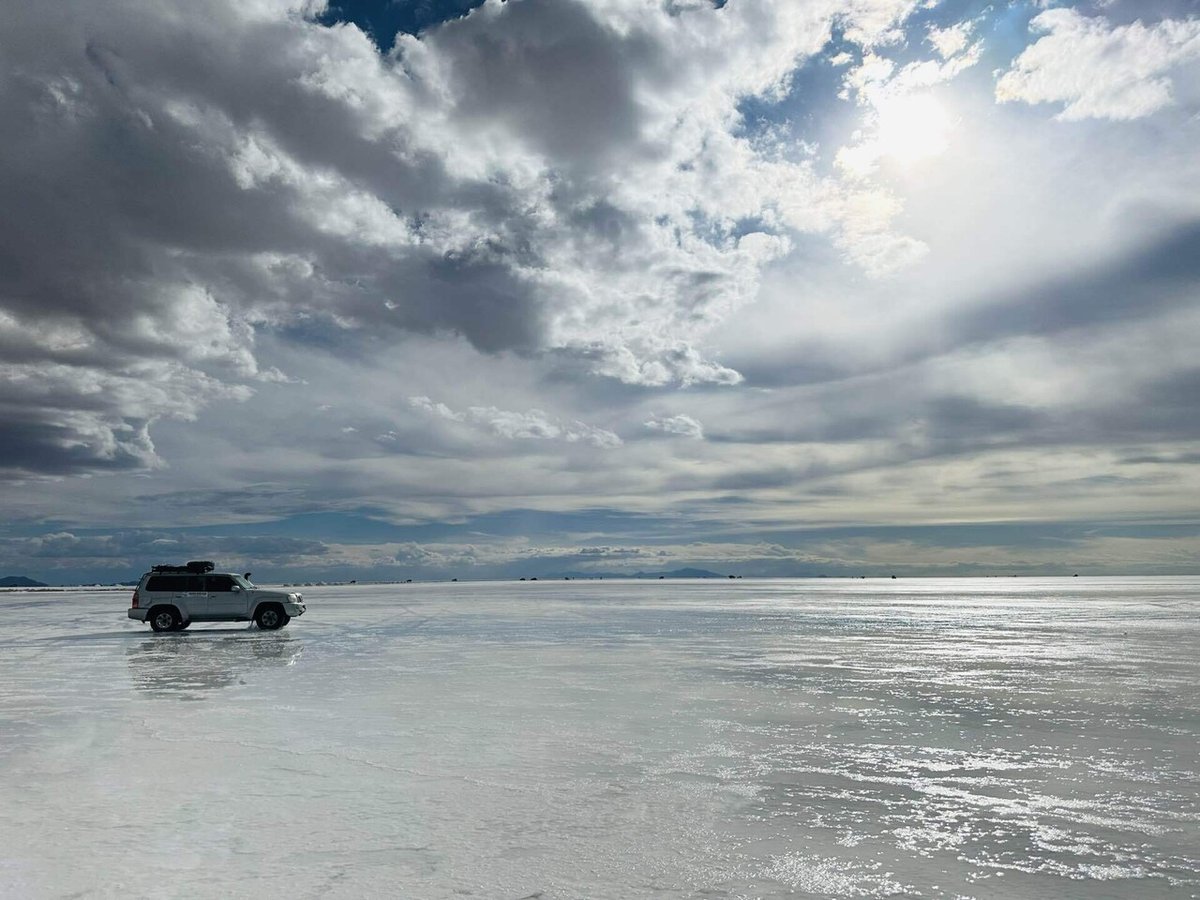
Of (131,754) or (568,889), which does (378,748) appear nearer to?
(131,754)

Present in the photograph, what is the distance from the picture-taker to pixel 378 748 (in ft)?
34.5

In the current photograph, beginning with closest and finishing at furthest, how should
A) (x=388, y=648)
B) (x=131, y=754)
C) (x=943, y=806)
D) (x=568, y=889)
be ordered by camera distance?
(x=568, y=889)
(x=943, y=806)
(x=131, y=754)
(x=388, y=648)

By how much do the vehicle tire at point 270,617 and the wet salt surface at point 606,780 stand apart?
38.2ft

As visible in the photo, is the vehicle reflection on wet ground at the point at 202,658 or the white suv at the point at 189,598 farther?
the white suv at the point at 189,598

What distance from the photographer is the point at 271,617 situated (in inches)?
1231

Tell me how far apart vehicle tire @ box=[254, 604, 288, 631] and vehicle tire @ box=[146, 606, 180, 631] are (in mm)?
2823

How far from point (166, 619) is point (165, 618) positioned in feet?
0.18

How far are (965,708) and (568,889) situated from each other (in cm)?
975

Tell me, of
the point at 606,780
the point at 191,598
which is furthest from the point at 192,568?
the point at 606,780

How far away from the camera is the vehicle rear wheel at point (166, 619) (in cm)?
3035

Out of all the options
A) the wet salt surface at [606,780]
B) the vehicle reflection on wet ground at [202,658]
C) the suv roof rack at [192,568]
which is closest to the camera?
the wet salt surface at [606,780]

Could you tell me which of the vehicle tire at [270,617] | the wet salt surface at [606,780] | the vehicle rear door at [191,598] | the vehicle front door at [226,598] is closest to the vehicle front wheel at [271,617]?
the vehicle tire at [270,617]

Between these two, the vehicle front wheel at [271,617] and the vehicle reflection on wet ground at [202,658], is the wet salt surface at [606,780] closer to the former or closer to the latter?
the vehicle reflection on wet ground at [202,658]

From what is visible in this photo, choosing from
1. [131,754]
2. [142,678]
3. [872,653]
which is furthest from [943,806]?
[142,678]
